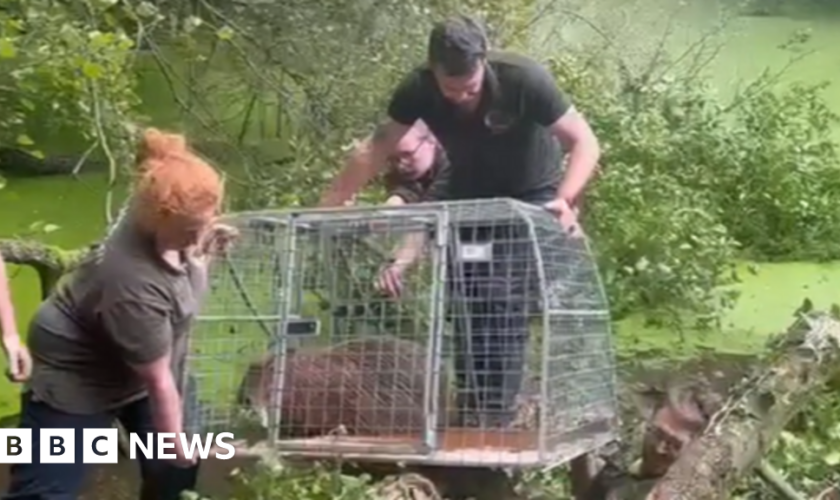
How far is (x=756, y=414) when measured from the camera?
101 inches

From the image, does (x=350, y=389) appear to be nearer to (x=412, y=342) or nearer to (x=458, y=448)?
(x=412, y=342)

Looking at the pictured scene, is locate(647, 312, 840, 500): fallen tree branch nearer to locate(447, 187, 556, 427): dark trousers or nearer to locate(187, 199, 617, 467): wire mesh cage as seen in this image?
locate(187, 199, 617, 467): wire mesh cage

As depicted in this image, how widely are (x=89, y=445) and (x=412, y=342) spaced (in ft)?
2.45

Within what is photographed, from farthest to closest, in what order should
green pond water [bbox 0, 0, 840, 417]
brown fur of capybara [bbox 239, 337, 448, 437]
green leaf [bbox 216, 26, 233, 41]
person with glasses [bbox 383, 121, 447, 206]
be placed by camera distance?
green pond water [bbox 0, 0, 840, 417], green leaf [bbox 216, 26, 233, 41], person with glasses [bbox 383, 121, 447, 206], brown fur of capybara [bbox 239, 337, 448, 437]

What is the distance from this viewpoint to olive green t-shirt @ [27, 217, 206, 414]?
2.11 m

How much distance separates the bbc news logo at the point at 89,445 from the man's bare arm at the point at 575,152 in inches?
32.1

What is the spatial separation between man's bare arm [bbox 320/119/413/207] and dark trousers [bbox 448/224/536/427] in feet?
1.07

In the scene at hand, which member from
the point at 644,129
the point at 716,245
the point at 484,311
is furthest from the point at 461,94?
the point at 644,129

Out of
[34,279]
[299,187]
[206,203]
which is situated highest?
[206,203]

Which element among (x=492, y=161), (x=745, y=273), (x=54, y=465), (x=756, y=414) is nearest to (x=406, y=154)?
(x=492, y=161)

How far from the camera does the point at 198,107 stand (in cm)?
528

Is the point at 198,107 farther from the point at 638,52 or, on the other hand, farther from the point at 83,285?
the point at 83,285

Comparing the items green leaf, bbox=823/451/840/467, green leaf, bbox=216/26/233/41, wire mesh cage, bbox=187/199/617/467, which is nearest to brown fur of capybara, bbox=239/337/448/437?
wire mesh cage, bbox=187/199/617/467

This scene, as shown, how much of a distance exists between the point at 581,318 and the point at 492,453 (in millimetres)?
394
